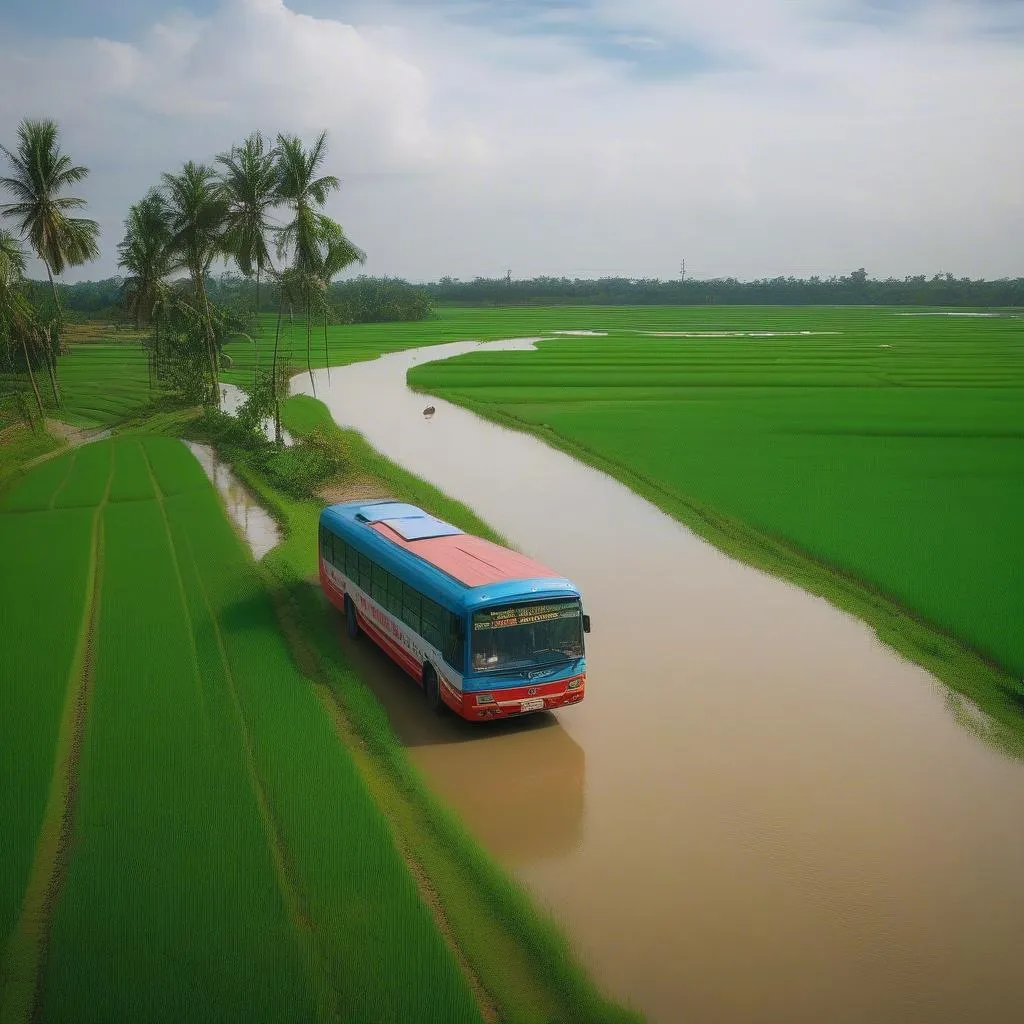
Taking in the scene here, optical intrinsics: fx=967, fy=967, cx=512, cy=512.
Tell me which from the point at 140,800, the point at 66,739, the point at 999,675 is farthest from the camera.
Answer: the point at 999,675

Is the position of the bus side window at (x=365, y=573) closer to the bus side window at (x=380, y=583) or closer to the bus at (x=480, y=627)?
the bus side window at (x=380, y=583)

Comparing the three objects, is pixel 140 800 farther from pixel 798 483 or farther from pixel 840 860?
pixel 798 483

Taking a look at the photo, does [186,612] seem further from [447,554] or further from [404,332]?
[404,332]

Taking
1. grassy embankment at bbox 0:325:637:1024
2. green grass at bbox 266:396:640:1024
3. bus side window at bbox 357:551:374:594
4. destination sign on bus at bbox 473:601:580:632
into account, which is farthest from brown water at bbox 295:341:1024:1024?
destination sign on bus at bbox 473:601:580:632

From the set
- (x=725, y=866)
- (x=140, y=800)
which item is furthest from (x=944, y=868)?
(x=140, y=800)

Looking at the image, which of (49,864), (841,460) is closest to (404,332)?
(841,460)

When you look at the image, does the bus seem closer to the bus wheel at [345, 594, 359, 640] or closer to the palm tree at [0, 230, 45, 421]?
the bus wheel at [345, 594, 359, 640]
